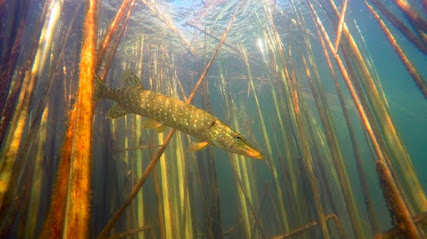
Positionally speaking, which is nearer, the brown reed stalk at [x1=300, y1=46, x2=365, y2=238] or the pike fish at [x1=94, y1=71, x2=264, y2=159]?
the pike fish at [x1=94, y1=71, x2=264, y2=159]

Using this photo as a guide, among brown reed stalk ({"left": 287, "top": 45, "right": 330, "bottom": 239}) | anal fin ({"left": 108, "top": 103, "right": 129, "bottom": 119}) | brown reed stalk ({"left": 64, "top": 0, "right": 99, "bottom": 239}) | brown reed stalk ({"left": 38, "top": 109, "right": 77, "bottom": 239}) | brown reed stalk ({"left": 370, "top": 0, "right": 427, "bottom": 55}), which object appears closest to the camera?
brown reed stalk ({"left": 64, "top": 0, "right": 99, "bottom": 239})

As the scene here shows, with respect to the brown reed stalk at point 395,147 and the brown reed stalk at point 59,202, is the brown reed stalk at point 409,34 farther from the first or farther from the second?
the brown reed stalk at point 59,202

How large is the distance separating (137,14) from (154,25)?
→ 1.29 m

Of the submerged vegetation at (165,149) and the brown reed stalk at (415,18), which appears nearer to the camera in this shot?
the submerged vegetation at (165,149)

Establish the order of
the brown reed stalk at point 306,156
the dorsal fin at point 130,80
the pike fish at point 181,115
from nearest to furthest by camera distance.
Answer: the pike fish at point 181,115 < the dorsal fin at point 130,80 < the brown reed stalk at point 306,156

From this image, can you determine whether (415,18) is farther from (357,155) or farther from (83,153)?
(83,153)

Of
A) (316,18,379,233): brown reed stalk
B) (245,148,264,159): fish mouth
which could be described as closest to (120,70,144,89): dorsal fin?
(245,148,264,159): fish mouth

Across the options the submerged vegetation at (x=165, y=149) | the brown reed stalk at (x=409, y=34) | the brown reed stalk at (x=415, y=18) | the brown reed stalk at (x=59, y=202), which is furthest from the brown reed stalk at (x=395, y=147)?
the brown reed stalk at (x=59, y=202)

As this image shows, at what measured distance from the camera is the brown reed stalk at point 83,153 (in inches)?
41.2

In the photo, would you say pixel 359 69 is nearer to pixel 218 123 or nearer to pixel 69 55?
pixel 218 123

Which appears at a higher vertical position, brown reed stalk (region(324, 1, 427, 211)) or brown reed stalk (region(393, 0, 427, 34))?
brown reed stalk (region(393, 0, 427, 34))

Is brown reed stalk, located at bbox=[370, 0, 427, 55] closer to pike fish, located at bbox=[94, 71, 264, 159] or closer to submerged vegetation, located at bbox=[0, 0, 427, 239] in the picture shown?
submerged vegetation, located at bbox=[0, 0, 427, 239]

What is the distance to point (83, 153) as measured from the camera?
1.20 metres

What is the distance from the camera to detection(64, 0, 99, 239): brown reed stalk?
1.05 meters
